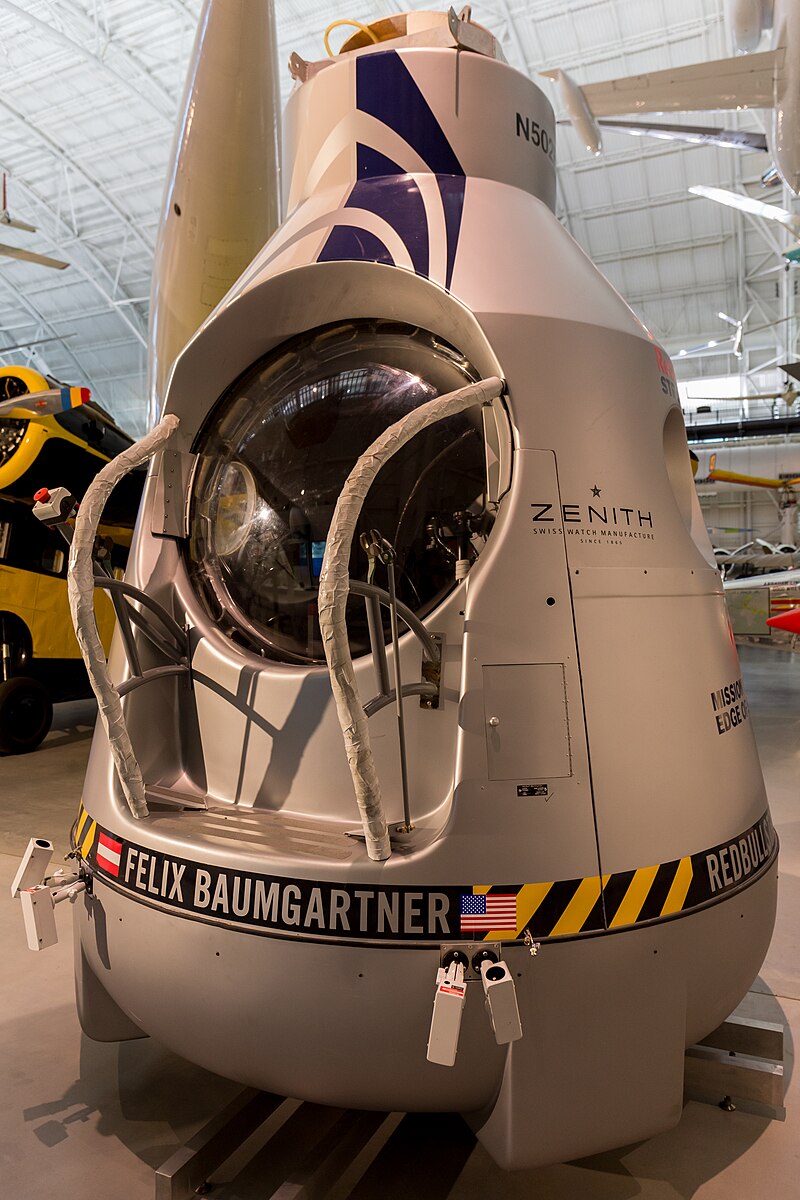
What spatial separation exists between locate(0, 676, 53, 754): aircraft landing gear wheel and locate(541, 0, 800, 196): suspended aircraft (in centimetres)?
634

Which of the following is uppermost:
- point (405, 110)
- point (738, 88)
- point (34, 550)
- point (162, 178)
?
point (162, 178)

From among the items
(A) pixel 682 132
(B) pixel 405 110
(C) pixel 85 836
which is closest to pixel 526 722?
(C) pixel 85 836

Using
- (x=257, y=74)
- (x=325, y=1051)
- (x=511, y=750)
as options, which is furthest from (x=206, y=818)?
(x=257, y=74)

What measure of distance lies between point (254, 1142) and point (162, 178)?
63.0 feet

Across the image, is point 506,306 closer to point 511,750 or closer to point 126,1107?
point 511,750

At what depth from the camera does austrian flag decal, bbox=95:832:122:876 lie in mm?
1922

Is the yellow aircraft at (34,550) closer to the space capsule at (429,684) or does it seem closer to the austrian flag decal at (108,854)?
the space capsule at (429,684)

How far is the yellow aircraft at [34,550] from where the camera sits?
6781 mm

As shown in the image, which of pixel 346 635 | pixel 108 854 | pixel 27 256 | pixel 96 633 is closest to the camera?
pixel 346 635

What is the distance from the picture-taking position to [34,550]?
7047 mm

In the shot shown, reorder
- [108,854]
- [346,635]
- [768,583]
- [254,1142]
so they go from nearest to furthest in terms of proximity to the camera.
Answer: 1. [346,635]
2. [108,854]
3. [254,1142]
4. [768,583]

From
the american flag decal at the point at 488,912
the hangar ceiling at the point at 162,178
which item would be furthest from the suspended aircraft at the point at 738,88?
the hangar ceiling at the point at 162,178

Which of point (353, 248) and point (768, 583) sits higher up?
point (353, 248)

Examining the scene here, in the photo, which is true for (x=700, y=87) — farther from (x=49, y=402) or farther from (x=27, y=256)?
(x=27, y=256)
